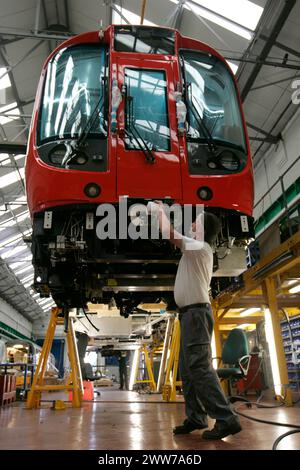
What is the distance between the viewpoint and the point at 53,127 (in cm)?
303

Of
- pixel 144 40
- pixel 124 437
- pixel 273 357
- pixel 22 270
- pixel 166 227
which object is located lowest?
pixel 124 437

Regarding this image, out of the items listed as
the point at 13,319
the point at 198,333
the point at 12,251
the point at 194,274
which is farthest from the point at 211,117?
the point at 13,319

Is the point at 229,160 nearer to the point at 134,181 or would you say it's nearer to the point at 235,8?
the point at 134,181

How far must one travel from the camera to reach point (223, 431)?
2016mm

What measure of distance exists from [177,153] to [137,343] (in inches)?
274

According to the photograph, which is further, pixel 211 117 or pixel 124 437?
pixel 211 117

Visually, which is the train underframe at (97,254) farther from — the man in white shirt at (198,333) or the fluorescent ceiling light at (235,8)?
the fluorescent ceiling light at (235,8)

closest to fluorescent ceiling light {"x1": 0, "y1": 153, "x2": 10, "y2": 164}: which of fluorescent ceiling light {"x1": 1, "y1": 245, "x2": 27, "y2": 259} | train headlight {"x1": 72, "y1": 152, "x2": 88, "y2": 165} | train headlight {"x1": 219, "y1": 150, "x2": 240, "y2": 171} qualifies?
fluorescent ceiling light {"x1": 1, "y1": 245, "x2": 27, "y2": 259}

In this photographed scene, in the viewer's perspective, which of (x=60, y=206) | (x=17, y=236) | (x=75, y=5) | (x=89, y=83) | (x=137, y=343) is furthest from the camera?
(x=17, y=236)

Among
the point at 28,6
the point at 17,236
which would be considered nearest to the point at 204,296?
the point at 28,6

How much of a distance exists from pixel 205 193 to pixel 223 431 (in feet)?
5.25

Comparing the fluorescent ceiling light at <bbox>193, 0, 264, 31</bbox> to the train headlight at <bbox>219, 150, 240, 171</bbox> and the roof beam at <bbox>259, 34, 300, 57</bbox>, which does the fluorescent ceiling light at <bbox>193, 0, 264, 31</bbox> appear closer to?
the roof beam at <bbox>259, 34, 300, 57</bbox>

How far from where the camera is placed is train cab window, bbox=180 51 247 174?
9.89 feet
